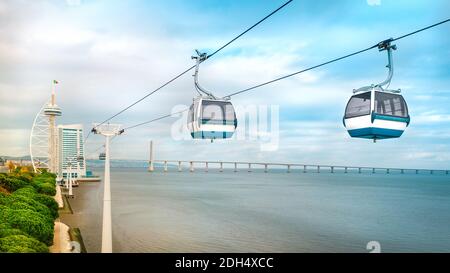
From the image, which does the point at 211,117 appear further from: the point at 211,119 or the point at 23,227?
the point at 23,227

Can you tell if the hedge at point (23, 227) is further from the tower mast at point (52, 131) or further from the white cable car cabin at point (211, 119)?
the tower mast at point (52, 131)

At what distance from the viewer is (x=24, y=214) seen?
15.4 meters

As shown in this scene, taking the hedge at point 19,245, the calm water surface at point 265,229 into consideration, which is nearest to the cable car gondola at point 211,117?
the hedge at point 19,245

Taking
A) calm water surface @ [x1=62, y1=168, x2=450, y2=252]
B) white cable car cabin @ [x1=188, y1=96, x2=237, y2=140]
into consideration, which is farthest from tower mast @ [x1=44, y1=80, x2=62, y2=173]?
white cable car cabin @ [x1=188, y1=96, x2=237, y2=140]

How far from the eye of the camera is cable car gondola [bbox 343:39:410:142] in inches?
350

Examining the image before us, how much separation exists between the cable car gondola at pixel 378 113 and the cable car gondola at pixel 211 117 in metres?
3.88

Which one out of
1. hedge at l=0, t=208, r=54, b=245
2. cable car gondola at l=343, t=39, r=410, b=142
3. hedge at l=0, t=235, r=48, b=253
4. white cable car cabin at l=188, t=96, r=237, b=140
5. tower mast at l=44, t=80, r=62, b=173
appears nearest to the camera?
cable car gondola at l=343, t=39, r=410, b=142

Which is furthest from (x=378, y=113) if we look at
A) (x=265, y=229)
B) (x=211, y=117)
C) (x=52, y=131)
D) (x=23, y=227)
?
(x=52, y=131)

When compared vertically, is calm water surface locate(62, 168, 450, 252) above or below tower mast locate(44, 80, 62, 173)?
below

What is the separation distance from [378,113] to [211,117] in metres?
4.97

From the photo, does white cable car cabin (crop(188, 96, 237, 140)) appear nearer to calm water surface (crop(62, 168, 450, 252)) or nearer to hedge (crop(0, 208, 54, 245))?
hedge (crop(0, 208, 54, 245))

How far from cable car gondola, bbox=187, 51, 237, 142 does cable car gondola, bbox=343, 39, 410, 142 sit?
3879 mm
